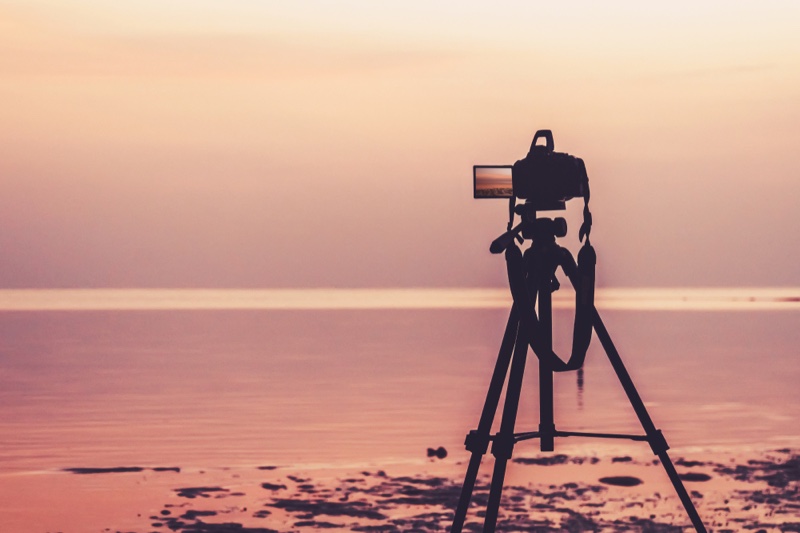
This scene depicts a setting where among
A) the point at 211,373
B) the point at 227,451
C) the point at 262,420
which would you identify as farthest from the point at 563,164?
the point at 211,373

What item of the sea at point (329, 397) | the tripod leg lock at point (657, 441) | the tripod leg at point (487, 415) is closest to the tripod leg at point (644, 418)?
the tripod leg lock at point (657, 441)

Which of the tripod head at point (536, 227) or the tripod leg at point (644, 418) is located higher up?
the tripod head at point (536, 227)

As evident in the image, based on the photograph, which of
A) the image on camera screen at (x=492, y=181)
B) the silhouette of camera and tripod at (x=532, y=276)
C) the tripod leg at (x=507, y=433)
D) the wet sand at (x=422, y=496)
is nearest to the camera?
the tripod leg at (x=507, y=433)

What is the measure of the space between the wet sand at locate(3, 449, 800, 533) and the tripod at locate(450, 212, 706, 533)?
4.75 feet

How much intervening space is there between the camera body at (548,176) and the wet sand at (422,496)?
6.78 ft

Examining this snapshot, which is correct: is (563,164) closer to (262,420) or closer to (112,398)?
(262,420)

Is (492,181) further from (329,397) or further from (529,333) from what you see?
(329,397)

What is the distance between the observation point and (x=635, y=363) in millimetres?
16953

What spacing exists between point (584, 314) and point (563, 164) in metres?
0.56

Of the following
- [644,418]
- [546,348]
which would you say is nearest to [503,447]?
[546,348]

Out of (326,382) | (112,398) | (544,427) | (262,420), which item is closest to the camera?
(544,427)

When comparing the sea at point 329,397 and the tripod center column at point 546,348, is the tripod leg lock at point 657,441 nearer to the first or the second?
the tripod center column at point 546,348

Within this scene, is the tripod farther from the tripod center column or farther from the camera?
the camera

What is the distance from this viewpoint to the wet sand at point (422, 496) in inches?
243
